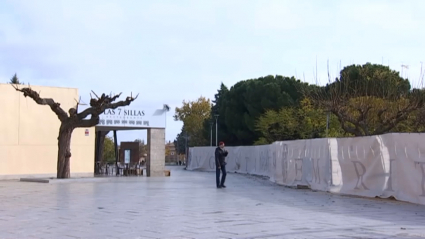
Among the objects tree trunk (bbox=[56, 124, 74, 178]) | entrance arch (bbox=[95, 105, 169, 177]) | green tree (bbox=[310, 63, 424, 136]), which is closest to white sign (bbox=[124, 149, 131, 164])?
entrance arch (bbox=[95, 105, 169, 177])

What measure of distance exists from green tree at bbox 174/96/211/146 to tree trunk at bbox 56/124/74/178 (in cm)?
4599

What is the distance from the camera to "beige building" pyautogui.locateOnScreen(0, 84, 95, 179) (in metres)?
27.5

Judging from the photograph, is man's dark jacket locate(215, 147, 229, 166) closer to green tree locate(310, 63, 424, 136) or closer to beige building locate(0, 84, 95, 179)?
green tree locate(310, 63, 424, 136)

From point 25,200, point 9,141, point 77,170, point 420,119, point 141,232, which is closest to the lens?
point 141,232

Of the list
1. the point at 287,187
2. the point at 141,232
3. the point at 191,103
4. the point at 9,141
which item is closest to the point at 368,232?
the point at 141,232

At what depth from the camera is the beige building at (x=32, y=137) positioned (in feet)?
90.4

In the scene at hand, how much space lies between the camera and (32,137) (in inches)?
1120

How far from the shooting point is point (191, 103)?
76.2m

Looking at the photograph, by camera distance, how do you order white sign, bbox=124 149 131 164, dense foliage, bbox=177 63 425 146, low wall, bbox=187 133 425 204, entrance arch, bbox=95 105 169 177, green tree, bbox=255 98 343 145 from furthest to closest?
green tree, bbox=255 98 343 145, white sign, bbox=124 149 131 164, entrance arch, bbox=95 105 169 177, dense foliage, bbox=177 63 425 146, low wall, bbox=187 133 425 204

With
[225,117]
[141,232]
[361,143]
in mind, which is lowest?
[141,232]

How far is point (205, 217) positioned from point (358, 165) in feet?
23.2

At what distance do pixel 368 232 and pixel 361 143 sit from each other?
7.56 m

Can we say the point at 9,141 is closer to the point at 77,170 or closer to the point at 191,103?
the point at 77,170

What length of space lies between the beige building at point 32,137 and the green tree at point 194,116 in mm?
41034
